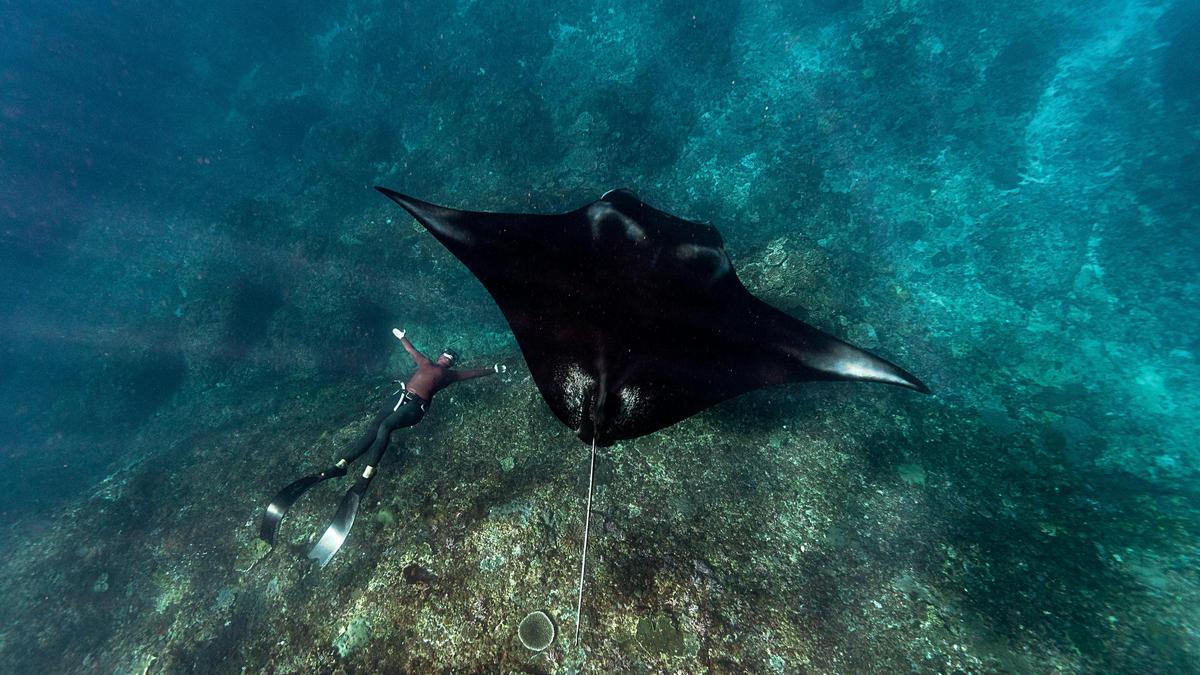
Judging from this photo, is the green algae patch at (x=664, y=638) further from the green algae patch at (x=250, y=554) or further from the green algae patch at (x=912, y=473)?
the green algae patch at (x=250, y=554)

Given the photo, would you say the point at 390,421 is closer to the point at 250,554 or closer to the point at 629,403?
the point at 250,554

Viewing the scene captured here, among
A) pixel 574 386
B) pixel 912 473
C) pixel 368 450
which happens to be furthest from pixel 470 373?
pixel 912 473

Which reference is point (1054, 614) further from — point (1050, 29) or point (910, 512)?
point (1050, 29)

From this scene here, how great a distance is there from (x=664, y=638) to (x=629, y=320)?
113 inches

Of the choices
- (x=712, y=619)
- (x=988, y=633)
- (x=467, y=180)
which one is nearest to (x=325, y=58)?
(x=467, y=180)

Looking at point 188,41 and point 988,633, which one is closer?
point 988,633

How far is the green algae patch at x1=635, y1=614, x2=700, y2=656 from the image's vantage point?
142 inches

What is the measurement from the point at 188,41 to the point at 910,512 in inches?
1320

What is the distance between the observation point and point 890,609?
3822 millimetres

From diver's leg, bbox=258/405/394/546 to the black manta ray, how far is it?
12.7ft

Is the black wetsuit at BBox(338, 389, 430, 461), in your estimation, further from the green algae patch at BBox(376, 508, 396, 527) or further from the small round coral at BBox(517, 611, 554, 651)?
the small round coral at BBox(517, 611, 554, 651)

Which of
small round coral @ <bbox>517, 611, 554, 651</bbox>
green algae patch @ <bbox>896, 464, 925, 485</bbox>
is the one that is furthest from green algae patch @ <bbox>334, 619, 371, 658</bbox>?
green algae patch @ <bbox>896, 464, 925, 485</bbox>

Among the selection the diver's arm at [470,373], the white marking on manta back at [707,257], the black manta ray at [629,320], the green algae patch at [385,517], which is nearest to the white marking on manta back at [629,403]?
the black manta ray at [629,320]

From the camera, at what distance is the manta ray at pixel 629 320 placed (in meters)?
3.10
